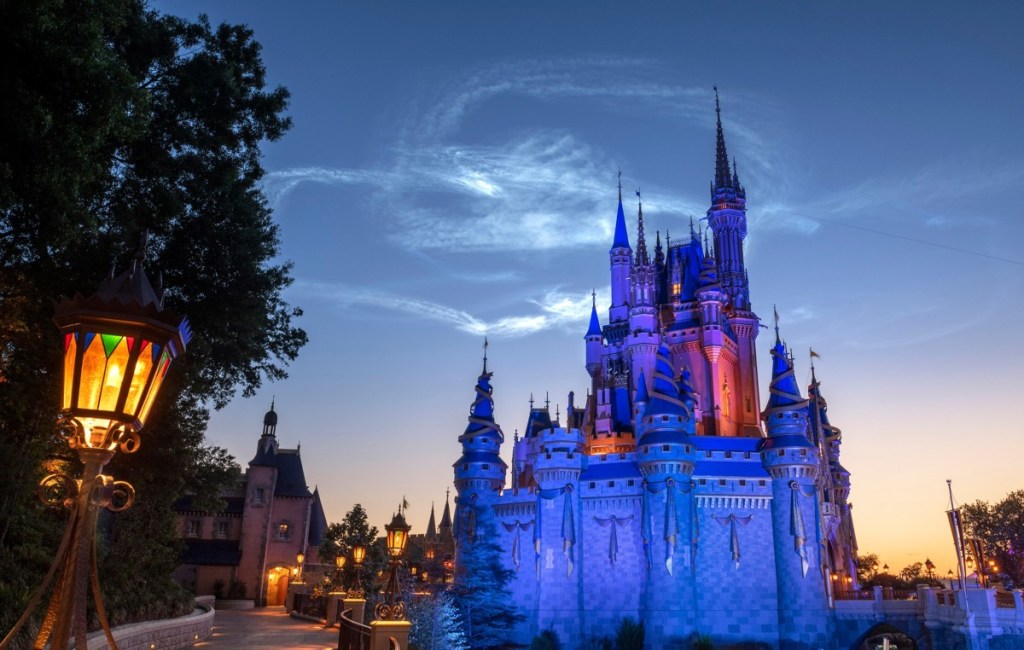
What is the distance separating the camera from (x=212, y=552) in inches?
2238

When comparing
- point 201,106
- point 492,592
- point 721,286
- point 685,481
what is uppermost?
point 721,286

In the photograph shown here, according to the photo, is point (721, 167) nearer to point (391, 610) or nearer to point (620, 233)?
point (620, 233)

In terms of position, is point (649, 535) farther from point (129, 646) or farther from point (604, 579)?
point (129, 646)

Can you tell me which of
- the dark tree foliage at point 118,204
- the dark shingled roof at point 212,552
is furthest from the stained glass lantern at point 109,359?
the dark shingled roof at point 212,552

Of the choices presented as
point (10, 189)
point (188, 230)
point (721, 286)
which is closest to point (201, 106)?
point (188, 230)

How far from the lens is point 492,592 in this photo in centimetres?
4634

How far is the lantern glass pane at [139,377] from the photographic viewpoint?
231 inches

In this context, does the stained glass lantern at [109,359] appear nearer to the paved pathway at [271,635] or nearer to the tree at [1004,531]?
the paved pathway at [271,635]

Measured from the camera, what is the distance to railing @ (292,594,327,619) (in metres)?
35.4

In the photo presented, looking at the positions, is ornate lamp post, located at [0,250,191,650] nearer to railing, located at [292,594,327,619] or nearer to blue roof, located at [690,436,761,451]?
railing, located at [292,594,327,619]

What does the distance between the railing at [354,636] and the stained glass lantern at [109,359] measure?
900 cm

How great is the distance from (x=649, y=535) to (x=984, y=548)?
39.3 m

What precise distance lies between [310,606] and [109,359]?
3416 cm

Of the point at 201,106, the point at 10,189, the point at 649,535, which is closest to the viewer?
the point at 10,189
